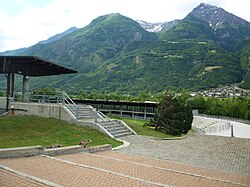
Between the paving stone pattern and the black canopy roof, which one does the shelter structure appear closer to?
the black canopy roof

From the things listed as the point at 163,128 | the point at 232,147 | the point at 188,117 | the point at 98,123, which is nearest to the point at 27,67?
the point at 98,123

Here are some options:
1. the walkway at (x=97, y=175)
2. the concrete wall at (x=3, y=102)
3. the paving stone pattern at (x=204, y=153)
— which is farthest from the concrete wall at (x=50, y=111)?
the walkway at (x=97, y=175)

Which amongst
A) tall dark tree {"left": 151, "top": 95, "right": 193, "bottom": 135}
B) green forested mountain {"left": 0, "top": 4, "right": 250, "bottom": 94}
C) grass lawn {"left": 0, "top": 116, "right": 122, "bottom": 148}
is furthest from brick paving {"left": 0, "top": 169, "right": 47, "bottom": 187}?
green forested mountain {"left": 0, "top": 4, "right": 250, "bottom": 94}

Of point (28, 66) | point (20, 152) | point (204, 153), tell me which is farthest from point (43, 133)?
point (28, 66)

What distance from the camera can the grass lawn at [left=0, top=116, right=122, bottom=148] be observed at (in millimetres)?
12922

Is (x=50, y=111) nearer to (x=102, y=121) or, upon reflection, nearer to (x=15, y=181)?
(x=102, y=121)

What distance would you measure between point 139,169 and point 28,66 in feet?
55.8

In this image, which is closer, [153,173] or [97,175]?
[97,175]

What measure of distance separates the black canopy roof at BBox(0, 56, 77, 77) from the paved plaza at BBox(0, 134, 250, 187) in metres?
10.3

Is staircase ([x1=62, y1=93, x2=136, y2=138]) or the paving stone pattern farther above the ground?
staircase ([x1=62, y1=93, x2=136, y2=138])

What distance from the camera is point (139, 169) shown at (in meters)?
8.68

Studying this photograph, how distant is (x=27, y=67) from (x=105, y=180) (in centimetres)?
1848

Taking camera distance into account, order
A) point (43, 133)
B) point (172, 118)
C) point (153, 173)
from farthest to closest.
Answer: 1. point (172, 118)
2. point (43, 133)
3. point (153, 173)

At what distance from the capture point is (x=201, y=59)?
167m
